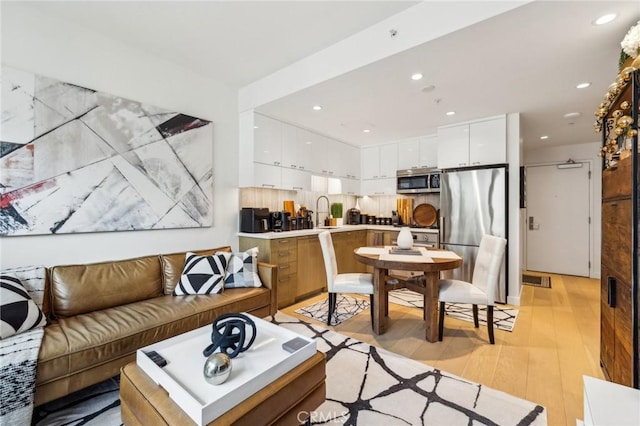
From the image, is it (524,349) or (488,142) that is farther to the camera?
(488,142)

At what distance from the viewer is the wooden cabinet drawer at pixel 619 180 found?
57.9 inches

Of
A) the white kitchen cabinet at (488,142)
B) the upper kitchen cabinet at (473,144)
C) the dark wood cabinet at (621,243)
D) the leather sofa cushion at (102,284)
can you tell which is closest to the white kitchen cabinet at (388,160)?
the upper kitchen cabinet at (473,144)

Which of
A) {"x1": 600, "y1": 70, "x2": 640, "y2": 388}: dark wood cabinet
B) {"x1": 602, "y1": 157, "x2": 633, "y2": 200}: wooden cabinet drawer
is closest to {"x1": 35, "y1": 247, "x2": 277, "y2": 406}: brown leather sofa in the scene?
{"x1": 600, "y1": 70, "x2": 640, "y2": 388}: dark wood cabinet

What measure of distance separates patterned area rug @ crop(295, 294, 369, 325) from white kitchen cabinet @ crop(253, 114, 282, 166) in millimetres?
1980

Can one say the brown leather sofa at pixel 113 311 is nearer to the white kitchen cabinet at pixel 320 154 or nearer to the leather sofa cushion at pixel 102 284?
the leather sofa cushion at pixel 102 284

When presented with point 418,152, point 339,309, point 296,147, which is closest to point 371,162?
point 418,152

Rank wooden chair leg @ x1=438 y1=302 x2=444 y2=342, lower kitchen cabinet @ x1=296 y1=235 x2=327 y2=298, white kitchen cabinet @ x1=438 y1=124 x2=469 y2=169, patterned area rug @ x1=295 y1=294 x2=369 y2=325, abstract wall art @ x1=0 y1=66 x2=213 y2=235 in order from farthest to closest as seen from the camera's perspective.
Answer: white kitchen cabinet @ x1=438 y1=124 x2=469 y2=169 → lower kitchen cabinet @ x1=296 y1=235 x2=327 y2=298 → patterned area rug @ x1=295 y1=294 x2=369 y2=325 → wooden chair leg @ x1=438 y1=302 x2=444 y2=342 → abstract wall art @ x1=0 y1=66 x2=213 y2=235

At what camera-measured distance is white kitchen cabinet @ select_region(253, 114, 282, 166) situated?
348cm

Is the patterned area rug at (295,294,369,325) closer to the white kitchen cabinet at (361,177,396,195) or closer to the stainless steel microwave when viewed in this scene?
the stainless steel microwave

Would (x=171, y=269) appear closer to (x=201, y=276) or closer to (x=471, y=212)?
(x=201, y=276)

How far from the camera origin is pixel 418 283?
275 centimetres

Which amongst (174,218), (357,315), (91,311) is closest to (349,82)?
(174,218)

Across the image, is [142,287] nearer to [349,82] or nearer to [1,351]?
[1,351]

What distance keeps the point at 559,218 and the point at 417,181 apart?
10.4 feet
